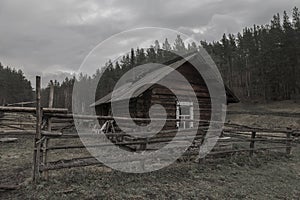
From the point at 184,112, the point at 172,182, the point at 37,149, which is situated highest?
the point at 184,112

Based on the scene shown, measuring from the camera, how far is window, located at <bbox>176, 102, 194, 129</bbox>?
1302 centimetres

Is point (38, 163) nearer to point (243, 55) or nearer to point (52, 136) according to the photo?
point (52, 136)

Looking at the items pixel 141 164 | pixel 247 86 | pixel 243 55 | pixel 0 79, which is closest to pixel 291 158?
pixel 141 164

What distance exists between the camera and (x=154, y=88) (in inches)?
475

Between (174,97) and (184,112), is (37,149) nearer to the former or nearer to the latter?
(174,97)

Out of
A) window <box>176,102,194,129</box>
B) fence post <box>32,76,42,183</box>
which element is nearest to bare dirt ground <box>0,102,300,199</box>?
fence post <box>32,76,42,183</box>

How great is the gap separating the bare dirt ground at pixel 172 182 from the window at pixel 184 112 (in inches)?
164

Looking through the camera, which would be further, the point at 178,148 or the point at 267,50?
the point at 267,50

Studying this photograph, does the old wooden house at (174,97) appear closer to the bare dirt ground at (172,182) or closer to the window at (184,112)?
the window at (184,112)

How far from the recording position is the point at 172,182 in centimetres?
632

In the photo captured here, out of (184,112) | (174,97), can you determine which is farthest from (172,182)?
(184,112)

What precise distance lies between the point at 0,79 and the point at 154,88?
60.1 metres

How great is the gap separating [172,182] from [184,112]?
737 centimetres

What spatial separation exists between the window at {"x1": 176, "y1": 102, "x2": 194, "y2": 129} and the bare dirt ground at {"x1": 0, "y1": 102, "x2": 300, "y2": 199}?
4.18 m
